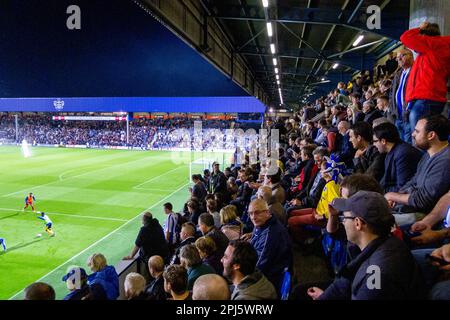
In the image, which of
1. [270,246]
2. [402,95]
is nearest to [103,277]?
[270,246]

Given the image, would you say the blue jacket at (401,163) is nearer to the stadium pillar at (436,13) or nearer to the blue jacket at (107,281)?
the stadium pillar at (436,13)

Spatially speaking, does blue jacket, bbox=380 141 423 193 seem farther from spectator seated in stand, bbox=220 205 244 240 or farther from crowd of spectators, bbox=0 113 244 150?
crowd of spectators, bbox=0 113 244 150

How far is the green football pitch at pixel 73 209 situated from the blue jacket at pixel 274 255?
701 centimetres

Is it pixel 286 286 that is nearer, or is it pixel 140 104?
pixel 286 286

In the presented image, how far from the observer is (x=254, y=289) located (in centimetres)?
290

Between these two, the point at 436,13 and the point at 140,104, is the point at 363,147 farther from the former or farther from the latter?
the point at 140,104

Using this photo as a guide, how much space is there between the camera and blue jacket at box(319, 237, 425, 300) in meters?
2.02

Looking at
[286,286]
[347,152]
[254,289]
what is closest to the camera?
→ [254,289]

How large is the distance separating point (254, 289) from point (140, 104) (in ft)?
168

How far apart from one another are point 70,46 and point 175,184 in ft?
35.0

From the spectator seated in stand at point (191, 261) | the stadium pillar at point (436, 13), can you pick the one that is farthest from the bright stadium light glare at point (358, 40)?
the spectator seated in stand at point (191, 261)

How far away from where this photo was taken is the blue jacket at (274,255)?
12.7 ft

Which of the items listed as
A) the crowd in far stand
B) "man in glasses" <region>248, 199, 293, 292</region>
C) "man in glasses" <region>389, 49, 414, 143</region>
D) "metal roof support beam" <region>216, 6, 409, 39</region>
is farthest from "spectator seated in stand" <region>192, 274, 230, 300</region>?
"metal roof support beam" <region>216, 6, 409, 39</region>
